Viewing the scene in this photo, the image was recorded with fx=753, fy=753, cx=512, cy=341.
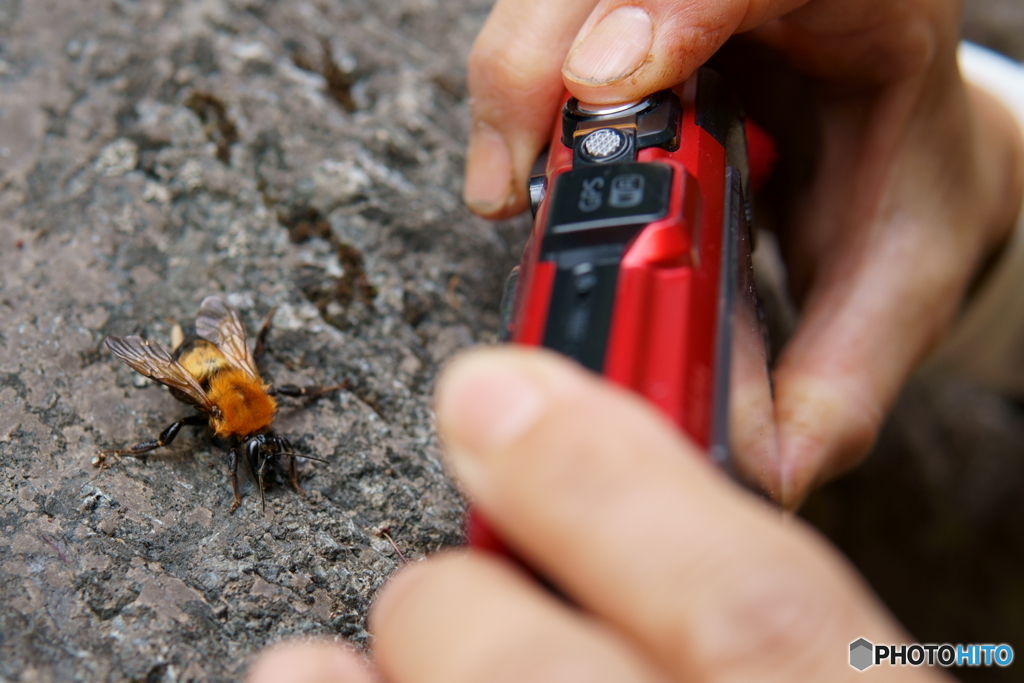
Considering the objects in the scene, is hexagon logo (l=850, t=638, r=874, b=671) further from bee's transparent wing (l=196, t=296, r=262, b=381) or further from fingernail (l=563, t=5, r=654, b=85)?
bee's transparent wing (l=196, t=296, r=262, b=381)

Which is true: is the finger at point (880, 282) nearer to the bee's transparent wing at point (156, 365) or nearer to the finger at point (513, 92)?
the finger at point (513, 92)

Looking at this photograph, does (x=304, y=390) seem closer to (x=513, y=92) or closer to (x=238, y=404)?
(x=238, y=404)

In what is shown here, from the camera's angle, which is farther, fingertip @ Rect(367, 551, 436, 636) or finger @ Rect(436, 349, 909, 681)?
fingertip @ Rect(367, 551, 436, 636)

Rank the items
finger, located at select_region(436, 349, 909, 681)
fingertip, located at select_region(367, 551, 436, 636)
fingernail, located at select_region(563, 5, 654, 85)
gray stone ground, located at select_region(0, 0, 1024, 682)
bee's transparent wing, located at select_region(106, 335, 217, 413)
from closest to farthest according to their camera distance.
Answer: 1. finger, located at select_region(436, 349, 909, 681)
2. fingertip, located at select_region(367, 551, 436, 636)
3. gray stone ground, located at select_region(0, 0, 1024, 682)
4. fingernail, located at select_region(563, 5, 654, 85)
5. bee's transparent wing, located at select_region(106, 335, 217, 413)

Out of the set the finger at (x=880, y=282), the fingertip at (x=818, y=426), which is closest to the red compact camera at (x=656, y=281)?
the fingertip at (x=818, y=426)

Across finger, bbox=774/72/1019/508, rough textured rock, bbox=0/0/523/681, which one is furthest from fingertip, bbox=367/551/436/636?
finger, bbox=774/72/1019/508

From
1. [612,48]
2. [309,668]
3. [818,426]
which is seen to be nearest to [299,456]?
[309,668]
